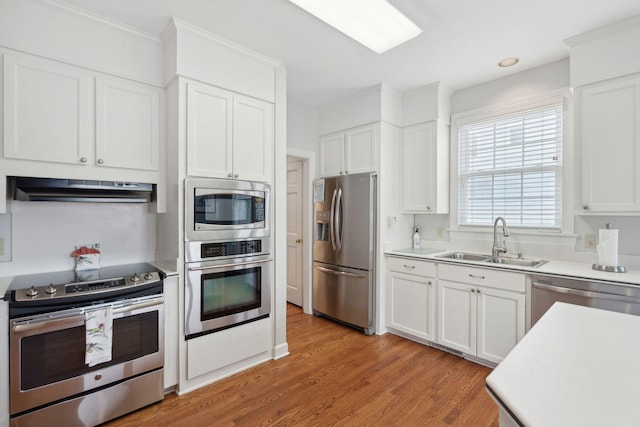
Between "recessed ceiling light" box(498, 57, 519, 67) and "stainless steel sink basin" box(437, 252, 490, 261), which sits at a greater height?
"recessed ceiling light" box(498, 57, 519, 67)

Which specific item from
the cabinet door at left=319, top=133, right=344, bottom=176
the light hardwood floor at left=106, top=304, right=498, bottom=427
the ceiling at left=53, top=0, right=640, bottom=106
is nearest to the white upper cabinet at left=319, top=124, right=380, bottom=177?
the cabinet door at left=319, top=133, right=344, bottom=176

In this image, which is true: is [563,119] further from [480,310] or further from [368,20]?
[368,20]

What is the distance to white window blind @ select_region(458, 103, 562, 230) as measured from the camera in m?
2.96

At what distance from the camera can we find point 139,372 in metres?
2.10

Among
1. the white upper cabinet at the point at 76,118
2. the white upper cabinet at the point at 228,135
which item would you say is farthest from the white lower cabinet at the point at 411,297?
the white upper cabinet at the point at 76,118

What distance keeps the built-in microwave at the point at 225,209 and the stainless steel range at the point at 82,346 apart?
1.53 ft

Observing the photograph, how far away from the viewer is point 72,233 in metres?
2.36

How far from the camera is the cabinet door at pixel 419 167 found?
346cm

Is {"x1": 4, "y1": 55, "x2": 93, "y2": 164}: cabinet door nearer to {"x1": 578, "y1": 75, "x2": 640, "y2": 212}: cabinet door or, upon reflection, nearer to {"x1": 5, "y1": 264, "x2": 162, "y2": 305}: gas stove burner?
{"x1": 5, "y1": 264, "x2": 162, "y2": 305}: gas stove burner

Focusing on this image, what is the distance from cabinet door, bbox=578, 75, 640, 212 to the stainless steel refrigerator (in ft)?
6.03

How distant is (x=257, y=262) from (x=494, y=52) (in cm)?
279

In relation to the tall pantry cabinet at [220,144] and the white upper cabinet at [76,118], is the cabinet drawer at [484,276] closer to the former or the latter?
the tall pantry cabinet at [220,144]

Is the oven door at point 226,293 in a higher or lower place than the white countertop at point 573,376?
lower

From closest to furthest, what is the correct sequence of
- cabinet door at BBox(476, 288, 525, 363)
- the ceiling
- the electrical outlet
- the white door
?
the ceiling
cabinet door at BBox(476, 288, 525, 363)
the electrical outlet
the white door
